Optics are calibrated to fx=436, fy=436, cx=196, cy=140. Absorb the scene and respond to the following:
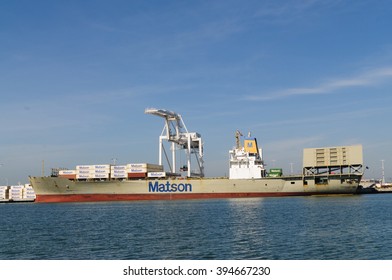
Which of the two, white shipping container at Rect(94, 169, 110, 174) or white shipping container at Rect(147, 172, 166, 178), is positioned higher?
white shipping container at Rect(94, 169, 110, 174)

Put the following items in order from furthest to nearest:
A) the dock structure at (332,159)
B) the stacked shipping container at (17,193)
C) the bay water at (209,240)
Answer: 1. the stacked shipping container at (17,193)
2. the dock structure at (332,159)
3. the bay water at (209,240)

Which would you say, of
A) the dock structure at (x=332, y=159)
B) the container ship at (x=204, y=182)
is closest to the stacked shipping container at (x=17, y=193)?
the container ship at (x=204, y=182)

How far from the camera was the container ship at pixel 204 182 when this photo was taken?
8938 centimetres

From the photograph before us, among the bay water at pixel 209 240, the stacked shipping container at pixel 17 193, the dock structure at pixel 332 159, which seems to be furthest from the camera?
the stacked shipping container at pixel 17 193

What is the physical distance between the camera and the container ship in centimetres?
8938

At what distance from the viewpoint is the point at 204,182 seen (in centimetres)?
8975

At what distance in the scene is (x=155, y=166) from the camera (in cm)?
9806

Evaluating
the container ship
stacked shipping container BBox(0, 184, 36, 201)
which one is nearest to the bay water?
the container ship

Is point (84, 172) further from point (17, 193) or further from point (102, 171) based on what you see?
point (17, 193)

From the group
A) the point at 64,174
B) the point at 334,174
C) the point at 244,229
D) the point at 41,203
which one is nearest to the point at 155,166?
the point at 64,174

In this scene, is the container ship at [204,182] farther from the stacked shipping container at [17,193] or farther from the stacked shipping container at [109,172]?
the stacked shipping container at [17,193]

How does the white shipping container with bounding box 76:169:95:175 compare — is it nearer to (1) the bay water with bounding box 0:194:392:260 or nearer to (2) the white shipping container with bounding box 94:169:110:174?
(2) the white shipping container with bounding box 94:169:110:174

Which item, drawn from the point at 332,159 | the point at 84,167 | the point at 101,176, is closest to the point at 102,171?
the point at 101,176
